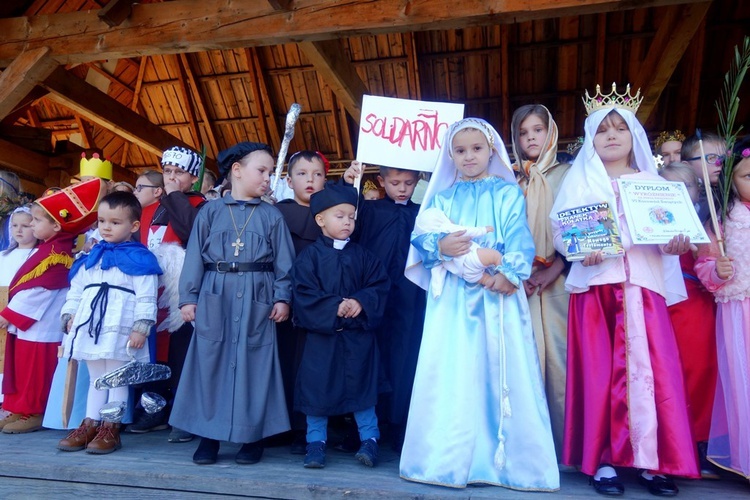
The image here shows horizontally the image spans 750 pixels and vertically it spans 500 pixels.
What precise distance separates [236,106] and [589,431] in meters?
7.91

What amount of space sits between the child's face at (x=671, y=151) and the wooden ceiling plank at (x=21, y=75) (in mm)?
5142

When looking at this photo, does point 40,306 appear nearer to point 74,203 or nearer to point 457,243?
point 74,203

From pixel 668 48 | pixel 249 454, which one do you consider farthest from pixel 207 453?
pixel 668 48

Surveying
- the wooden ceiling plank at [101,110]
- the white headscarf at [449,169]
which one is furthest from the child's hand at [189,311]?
the wooden ceiling plank at [101,110]

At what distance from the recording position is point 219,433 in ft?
8.36

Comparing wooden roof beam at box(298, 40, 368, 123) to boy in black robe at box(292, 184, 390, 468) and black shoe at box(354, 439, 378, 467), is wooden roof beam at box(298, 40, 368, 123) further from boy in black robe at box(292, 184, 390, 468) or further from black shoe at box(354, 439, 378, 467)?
black shoe at box(354, 439, 378, 467)

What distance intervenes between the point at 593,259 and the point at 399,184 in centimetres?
123

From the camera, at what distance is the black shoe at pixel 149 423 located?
128 inches

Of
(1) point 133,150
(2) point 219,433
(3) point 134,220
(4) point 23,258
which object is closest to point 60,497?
(2) point 219,433

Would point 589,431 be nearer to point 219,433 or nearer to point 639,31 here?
point 219,433

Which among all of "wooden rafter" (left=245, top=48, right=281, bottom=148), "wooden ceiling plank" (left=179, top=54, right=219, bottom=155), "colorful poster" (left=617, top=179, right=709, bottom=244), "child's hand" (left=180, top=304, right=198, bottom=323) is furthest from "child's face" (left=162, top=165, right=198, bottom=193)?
"wooden ceiling plank" (left=179, top=54, right=219, bottom=155)

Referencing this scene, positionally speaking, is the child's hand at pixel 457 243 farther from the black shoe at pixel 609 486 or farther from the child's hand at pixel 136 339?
the child's hand at pixel 136 339

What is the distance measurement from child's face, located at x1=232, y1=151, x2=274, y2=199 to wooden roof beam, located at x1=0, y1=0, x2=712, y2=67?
2027 millimetres

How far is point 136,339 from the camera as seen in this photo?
110 inches
